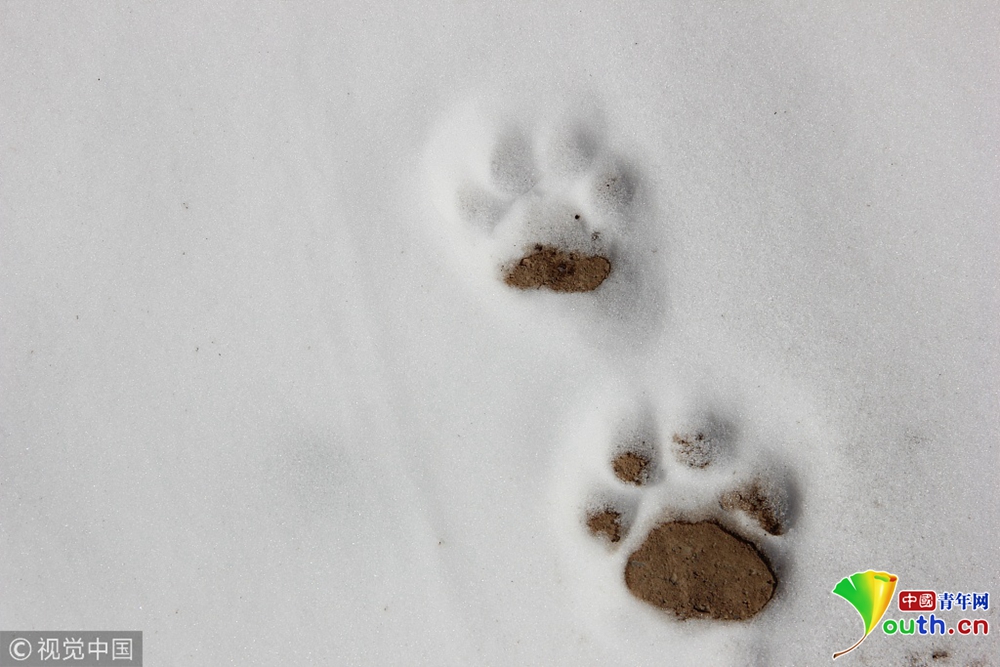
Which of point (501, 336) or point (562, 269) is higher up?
point (562, 269)

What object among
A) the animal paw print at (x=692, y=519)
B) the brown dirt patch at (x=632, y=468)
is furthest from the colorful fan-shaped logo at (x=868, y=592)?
the brown dirt patch at (x=632, y=468)

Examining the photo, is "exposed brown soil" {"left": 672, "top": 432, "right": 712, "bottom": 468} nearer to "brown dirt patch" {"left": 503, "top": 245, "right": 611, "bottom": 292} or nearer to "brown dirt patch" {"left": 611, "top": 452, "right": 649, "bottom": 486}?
"brown dirt patch" {"left": 611, "top": 452, "right": 649, "bottom": 486}

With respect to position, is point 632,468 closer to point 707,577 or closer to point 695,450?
point 695,450

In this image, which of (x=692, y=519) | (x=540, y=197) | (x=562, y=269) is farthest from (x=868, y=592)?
(x=540, y=197)

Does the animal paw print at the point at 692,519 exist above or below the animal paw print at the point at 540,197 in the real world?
below

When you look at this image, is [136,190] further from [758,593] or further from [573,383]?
[758,593]

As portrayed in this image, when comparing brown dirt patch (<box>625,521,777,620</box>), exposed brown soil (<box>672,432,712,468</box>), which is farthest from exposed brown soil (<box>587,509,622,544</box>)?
exposed brown soil (<box>672,432,712,468</box>)

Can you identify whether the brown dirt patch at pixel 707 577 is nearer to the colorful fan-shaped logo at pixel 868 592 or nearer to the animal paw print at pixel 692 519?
the animal paw print at pixel 692 519
